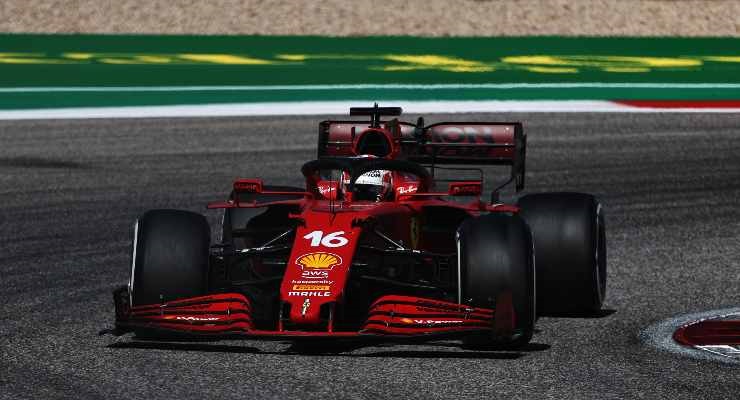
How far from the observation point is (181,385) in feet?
25.4

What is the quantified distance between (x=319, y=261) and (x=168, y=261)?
0.87 metres

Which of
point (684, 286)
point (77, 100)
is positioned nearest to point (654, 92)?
point (77, 100)

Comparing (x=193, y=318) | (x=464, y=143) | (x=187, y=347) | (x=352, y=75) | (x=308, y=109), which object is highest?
(x=352, y=75)

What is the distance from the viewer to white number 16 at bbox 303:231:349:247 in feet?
28.3

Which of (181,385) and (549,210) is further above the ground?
(549,210)

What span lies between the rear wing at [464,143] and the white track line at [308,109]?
12.4 meters

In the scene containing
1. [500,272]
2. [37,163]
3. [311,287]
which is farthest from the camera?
[37,163]

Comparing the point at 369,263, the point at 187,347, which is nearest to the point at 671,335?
the point at 369,263

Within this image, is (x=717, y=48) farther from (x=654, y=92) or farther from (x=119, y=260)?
(x=119, y=260)

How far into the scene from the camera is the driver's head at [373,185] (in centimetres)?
971

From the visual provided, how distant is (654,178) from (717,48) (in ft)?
39.0

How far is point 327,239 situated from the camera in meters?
8.67

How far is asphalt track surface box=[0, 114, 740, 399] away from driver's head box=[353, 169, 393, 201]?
1.24 meters

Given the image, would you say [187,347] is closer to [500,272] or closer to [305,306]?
[305,306]
